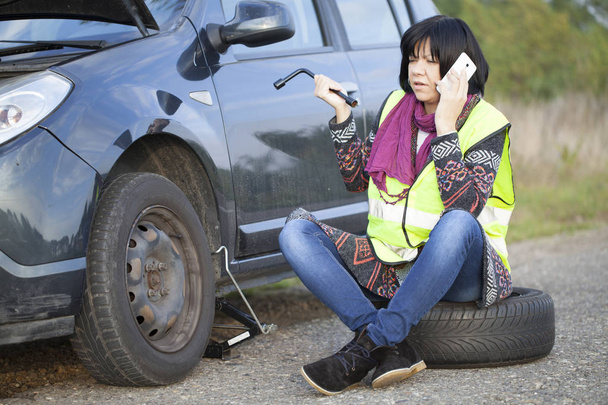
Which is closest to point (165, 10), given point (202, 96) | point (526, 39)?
point (202, 96)

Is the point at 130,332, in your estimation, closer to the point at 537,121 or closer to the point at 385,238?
the point at 385,238

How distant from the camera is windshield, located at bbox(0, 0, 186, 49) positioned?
134 inches

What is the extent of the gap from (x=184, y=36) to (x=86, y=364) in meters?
1.36

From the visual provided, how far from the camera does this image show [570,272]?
18.9 feet

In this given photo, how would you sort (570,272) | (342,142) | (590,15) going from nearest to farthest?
(342,142), (570,272), (590,15)

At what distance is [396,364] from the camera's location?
2891mm

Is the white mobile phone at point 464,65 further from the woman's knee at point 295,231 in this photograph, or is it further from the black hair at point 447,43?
the woman's knee at point 295,231

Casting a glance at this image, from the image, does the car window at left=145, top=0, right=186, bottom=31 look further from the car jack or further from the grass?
the grass

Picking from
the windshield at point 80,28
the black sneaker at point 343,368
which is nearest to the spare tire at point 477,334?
the black sneaker at point 343,368

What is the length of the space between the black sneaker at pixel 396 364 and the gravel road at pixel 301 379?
5 centimetres

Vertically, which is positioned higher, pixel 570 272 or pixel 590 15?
pixel 570 272

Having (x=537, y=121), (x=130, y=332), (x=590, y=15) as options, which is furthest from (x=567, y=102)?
(x=130, y=332)

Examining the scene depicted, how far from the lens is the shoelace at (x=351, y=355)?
2861 mm

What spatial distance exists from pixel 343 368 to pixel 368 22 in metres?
2.35
